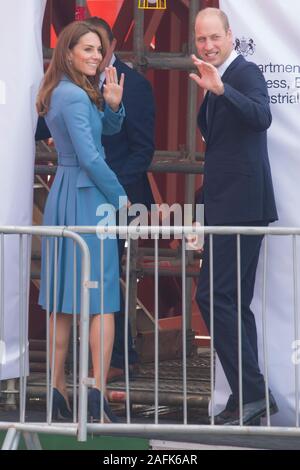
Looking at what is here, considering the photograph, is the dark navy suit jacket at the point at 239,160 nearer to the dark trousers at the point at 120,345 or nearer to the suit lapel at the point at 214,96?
the suit lapel at the point at 214,96

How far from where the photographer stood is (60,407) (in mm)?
6691

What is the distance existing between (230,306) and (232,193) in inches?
21.2

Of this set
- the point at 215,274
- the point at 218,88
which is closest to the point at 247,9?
the point at 218,88

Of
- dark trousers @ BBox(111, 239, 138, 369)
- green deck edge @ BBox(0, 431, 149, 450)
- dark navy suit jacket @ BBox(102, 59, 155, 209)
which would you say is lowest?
green deck edge @ BBox(0, 431, 149, 450)

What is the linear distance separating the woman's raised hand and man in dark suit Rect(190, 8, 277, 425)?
507 mm

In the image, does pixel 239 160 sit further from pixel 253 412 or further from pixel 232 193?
pixel 253 412

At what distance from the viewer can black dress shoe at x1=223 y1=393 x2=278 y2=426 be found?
653 cm

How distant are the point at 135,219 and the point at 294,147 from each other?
1.23 meters

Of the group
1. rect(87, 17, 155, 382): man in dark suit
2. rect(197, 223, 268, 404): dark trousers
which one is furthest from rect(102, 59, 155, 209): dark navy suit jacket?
rect(197, 223, 268, 404): dark trousers

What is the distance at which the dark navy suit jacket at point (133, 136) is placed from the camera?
7.40 m

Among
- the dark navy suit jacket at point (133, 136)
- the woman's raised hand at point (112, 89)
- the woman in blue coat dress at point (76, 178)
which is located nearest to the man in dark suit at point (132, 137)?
the dark navy suit jacket at point (133, 136)

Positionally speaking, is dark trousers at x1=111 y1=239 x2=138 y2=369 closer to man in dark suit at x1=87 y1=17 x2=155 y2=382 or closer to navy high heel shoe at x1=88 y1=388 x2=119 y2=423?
man in dark suit at x1=87 y1=17 x2=155 y2=382

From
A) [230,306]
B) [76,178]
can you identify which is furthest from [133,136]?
[230,306]
